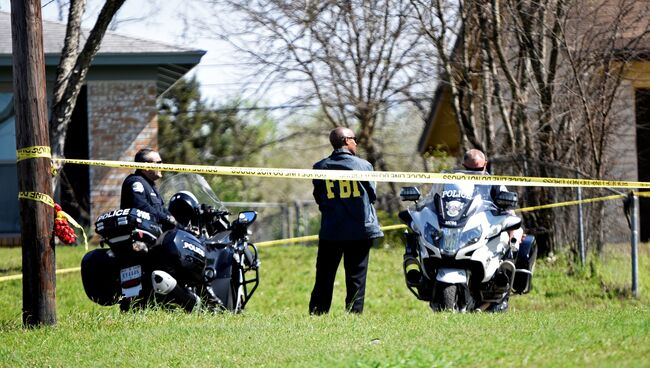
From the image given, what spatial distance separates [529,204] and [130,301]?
721 cm

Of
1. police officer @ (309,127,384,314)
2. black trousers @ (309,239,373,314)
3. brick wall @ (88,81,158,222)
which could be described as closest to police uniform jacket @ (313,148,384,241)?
police officer @ (309,127,384,314)

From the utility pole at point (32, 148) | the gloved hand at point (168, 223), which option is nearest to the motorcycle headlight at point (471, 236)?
the gloved hand at point (168, 223)

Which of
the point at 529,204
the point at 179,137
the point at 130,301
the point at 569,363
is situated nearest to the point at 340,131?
the point at 130,301

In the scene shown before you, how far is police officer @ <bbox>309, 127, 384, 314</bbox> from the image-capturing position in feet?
32.2

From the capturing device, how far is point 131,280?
945cm

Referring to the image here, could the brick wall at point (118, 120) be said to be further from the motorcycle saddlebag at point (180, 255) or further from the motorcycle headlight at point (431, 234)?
the motorcycle headlight at point (431, 234)

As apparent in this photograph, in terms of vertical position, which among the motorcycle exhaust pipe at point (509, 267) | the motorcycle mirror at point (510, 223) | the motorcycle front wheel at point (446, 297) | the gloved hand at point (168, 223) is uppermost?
the gloved hand at point (168, 223)

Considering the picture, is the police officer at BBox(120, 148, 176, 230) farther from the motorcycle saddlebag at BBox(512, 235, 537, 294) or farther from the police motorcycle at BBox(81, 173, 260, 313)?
the motorcycle saddlebag at BBox(512, 235, 537, 294)

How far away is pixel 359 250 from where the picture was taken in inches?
392

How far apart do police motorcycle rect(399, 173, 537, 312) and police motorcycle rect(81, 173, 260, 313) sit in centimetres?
161

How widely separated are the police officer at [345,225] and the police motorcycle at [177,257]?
745 mm

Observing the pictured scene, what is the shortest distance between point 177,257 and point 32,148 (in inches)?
60.0

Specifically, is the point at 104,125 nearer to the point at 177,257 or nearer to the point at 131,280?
the point at 131,280

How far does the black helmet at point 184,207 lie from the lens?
10.0 meters
